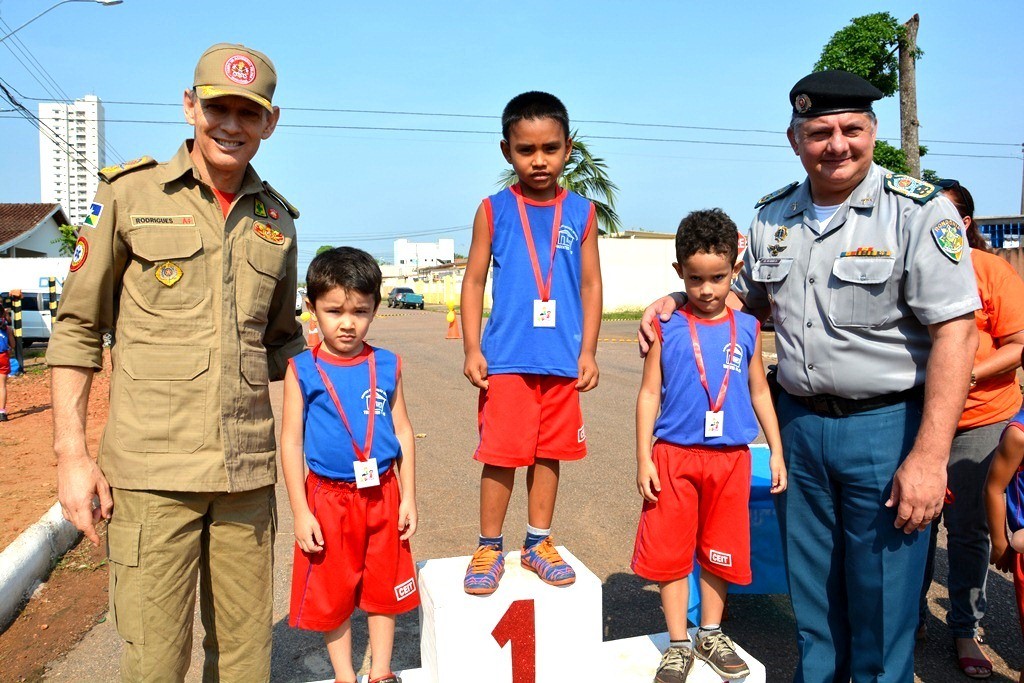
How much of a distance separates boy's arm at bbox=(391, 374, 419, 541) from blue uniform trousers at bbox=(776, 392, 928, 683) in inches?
57.7

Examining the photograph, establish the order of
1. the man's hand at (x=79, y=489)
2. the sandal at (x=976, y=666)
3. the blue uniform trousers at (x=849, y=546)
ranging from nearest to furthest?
the man's hand at (x=79, y=489) < the blue uniform trousers at (x=849, y=546) < the sandal at (x=976, y=666)

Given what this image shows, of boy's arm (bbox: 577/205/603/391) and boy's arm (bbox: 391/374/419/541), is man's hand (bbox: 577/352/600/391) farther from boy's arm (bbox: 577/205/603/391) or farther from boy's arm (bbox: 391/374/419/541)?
boy's arm (bbox: 391/374/419/541)

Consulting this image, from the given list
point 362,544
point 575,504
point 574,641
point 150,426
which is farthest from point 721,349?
point 575,504

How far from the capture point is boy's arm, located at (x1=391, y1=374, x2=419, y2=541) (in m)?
2.92

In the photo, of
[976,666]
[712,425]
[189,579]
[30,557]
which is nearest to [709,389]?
[712,425]

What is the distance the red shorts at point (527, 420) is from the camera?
10.8ft

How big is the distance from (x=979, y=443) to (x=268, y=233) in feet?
10.8

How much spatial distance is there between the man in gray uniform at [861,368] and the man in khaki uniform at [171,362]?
1.95 metres

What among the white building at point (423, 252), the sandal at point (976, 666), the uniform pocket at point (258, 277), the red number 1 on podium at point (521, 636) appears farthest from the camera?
the white building at point (423, 252)

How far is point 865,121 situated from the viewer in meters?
2.70

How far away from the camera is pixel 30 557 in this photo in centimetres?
452

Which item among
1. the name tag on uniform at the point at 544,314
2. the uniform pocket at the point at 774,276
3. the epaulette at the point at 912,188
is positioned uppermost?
the epaulette at the point at 912,188

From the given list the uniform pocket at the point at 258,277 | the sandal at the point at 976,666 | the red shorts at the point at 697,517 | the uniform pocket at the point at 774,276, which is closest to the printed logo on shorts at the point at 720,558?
the red shorts at the point at 697,517

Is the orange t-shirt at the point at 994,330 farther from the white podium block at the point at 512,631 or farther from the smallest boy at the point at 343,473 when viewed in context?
the smallest boy at the point at 343,473
